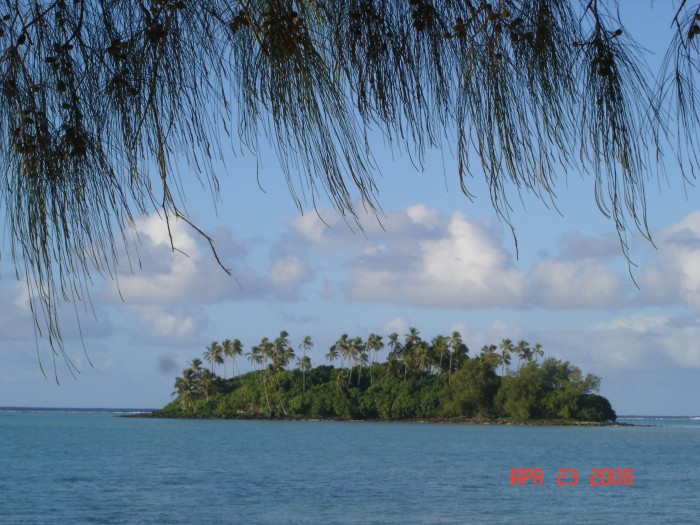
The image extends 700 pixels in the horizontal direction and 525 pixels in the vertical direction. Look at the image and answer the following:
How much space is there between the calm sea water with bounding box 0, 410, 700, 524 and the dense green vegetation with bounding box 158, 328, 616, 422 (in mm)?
6430

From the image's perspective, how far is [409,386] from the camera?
73438mm

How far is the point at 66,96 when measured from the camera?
1.54 meters

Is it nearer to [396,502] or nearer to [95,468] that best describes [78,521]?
[396,502]

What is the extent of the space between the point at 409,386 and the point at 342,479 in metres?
39.5

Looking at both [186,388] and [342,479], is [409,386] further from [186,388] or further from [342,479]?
[342,479]

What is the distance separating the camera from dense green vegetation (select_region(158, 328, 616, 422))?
69.2m
